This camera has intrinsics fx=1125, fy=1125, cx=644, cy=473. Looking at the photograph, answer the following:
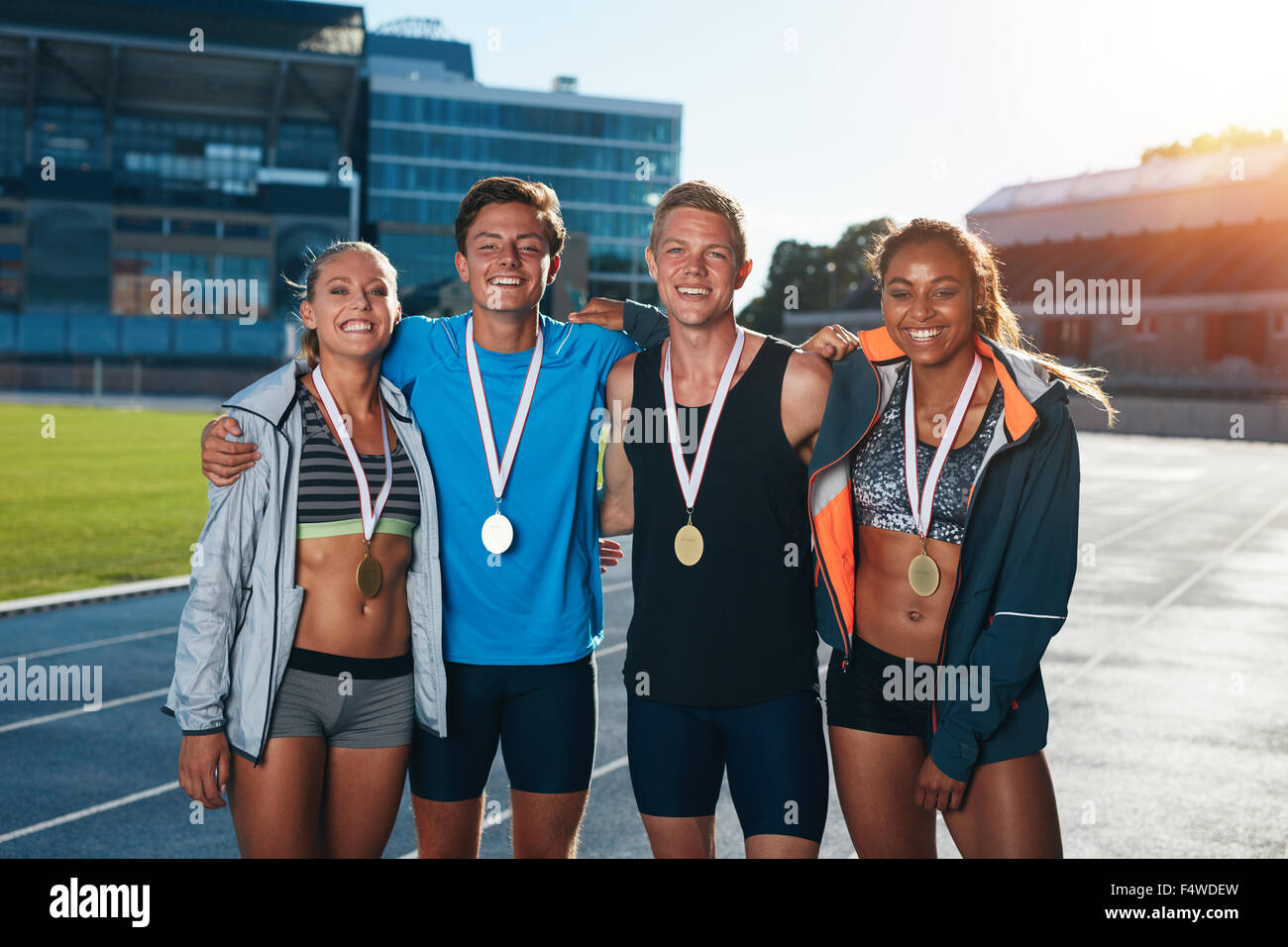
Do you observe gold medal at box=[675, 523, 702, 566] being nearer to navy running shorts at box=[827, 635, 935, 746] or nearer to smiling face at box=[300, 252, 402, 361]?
navy running shorts at box=[827, 635, 935, 746]

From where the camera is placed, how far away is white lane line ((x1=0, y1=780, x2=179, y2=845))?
5.48 meters

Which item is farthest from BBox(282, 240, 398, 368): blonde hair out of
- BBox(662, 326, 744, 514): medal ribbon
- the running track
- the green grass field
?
the green grass field

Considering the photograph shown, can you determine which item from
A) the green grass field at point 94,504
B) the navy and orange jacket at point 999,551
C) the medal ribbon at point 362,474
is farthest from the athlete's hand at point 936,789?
the green grass field at point 94,504

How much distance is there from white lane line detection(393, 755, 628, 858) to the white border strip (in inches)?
262

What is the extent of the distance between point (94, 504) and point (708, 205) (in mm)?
17784

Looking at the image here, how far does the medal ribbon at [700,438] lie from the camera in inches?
125

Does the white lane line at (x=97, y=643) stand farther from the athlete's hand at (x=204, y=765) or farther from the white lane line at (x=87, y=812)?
the athlete's hand at (x=204, y=765)

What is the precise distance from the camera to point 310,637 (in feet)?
10.4

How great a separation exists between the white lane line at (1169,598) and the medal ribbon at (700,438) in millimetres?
5545

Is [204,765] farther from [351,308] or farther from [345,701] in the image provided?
[351,308]

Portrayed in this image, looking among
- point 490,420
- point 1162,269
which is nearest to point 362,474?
point 490,420
